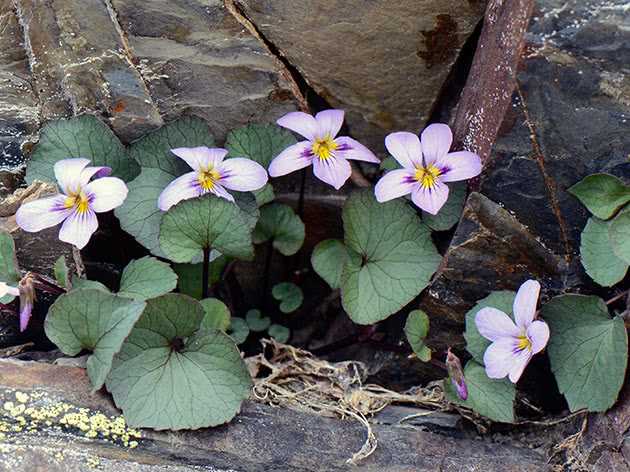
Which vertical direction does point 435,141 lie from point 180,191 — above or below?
above

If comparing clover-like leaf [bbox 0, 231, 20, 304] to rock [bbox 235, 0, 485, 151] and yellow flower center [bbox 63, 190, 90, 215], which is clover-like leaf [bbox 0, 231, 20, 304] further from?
rock [bbox 235, 0, 485, 151]

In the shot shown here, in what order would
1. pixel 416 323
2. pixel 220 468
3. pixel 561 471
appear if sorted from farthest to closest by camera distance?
pixel 416 323, pixel 561 471, pixel 220 468

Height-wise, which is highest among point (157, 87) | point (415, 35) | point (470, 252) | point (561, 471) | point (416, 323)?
point (415, 35)

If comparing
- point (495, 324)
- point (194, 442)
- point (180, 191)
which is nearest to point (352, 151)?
point (180, 191)

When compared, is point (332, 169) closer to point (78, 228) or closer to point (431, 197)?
→ point (431, 197)

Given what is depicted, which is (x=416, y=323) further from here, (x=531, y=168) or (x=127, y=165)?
(x=127, y=165)

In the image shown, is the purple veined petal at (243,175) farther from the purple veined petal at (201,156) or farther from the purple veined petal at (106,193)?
the purple veined petal at (106,193)

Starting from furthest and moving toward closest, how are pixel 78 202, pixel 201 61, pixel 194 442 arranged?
pixel 201 61
pixel 78 202
pixel 194 442

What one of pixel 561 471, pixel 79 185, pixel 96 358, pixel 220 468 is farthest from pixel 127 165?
pixel 561 471
